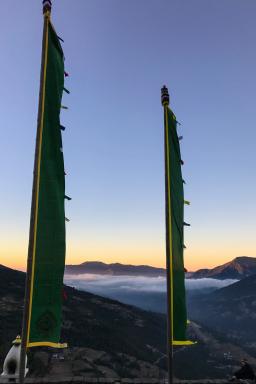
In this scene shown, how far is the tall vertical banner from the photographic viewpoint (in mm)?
10258

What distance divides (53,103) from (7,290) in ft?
440

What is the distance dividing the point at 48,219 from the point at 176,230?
4283mm

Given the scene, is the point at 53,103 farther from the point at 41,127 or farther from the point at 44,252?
the point at 44,252

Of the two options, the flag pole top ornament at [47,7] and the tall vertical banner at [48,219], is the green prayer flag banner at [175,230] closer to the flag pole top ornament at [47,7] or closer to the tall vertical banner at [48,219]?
the tall vertical banner at [48,219]

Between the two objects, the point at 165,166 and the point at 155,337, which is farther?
the point at 155,337

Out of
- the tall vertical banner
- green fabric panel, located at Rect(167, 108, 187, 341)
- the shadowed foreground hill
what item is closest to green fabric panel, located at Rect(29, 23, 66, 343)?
the tall vertical banner

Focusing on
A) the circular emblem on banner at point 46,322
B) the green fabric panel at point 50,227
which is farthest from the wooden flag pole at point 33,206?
the circular emblem on banner at point 46,322

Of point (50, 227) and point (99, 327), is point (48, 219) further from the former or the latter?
point (99, 327)

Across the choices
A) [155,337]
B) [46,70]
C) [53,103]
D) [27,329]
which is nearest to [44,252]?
[27,329]

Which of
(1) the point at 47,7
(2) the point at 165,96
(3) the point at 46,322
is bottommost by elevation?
(3) the point at 46,322

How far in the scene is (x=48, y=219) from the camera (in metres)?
10.7

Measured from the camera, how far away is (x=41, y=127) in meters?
11.0

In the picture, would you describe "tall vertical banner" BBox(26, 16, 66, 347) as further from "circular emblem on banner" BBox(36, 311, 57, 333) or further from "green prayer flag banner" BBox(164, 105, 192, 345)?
"green prayer flag banner" BBox(164, 105, 192, 345)

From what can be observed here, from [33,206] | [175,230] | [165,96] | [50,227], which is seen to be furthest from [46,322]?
[165,96]
